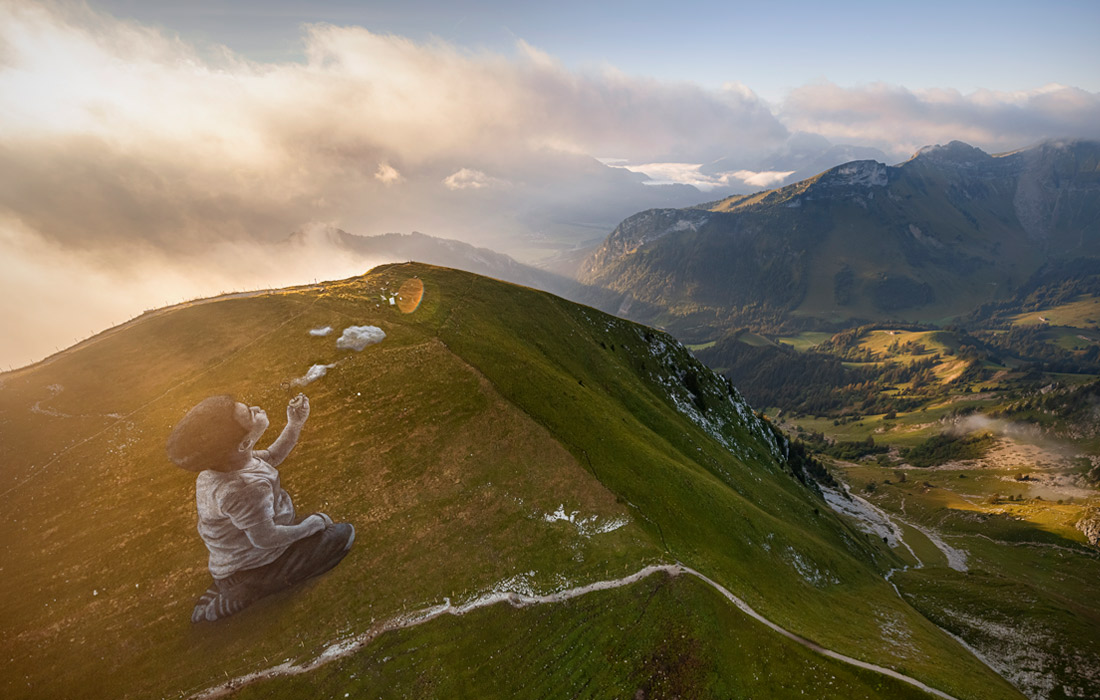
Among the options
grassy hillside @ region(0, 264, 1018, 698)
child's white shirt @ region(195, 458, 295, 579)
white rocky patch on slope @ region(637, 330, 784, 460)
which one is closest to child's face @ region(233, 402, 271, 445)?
child's white shirt @ region(195, 458, 295, 579)

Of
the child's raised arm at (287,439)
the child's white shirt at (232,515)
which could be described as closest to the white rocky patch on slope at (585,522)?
the child's white shirt at (232,515)

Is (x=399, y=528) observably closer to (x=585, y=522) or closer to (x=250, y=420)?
(x=250, y=420)

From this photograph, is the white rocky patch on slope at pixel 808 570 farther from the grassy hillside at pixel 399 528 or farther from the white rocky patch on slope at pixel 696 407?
the white rocky patch on slope at pixel 696 407

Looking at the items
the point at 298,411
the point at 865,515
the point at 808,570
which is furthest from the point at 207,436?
the point at 865,515

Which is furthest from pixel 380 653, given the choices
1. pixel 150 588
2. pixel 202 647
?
pixel 150 588

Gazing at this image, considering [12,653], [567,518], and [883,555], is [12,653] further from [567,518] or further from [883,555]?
[883,555]
